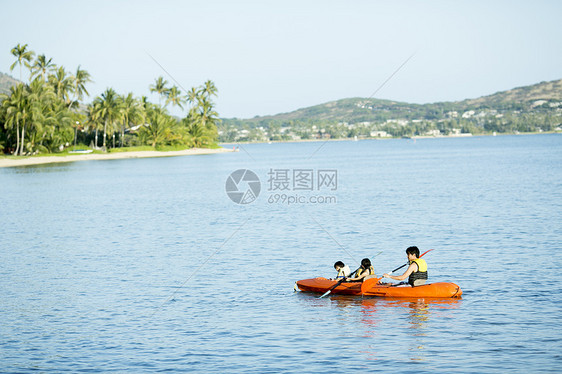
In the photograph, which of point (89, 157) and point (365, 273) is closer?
point (365, 273)

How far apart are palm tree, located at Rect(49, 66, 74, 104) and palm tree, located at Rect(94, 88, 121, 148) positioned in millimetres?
6224

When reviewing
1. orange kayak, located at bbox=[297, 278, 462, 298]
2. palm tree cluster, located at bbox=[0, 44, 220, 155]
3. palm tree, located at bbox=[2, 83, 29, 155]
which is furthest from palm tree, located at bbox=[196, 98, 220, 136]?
orange kayak, located at bbox=[297, 278, 462, 298]

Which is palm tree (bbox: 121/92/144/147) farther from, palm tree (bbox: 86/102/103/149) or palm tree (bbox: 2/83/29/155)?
palm tree (bbox: 2/83/29/155)

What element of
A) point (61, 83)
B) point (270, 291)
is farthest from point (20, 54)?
point (270, 291)

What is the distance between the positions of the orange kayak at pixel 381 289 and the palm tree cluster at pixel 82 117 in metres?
98.1

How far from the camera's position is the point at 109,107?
5369 inches

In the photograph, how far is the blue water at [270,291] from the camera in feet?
49.9

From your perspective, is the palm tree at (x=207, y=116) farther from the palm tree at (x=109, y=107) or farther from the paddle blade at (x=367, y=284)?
the paddle blade at (x=367, y=284)

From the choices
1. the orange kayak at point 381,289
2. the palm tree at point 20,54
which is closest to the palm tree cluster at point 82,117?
the palm tree at point 20,54

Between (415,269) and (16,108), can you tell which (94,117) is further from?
(415,269)

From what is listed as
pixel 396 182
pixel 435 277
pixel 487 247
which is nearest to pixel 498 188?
pixel 396 182

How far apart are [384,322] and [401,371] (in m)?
3.80

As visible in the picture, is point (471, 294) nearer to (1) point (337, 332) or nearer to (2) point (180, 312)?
(1) point (337, 332)

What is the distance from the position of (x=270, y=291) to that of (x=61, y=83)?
420 ft
